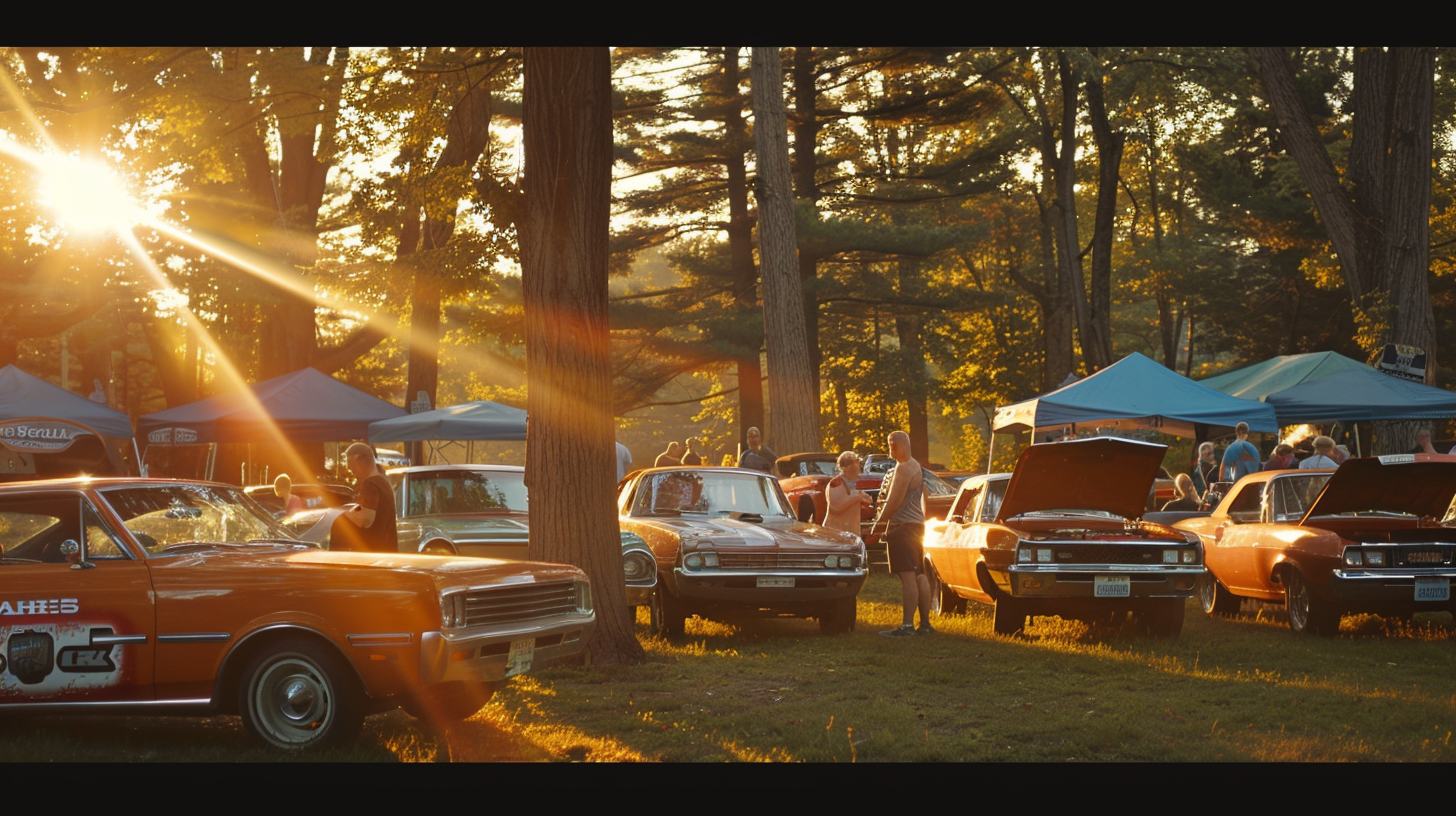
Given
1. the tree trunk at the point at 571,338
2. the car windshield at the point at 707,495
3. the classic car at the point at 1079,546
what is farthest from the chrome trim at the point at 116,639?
the classic car at the point at 1079,546

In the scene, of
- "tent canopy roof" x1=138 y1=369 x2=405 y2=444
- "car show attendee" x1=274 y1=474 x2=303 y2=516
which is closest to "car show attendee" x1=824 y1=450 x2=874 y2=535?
"car show attendee" x1=274 y1=474 x2=303 y2=516

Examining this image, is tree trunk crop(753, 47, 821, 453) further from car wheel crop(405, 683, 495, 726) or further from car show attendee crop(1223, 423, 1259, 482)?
car wheel crop(405, 683, 495, 726)

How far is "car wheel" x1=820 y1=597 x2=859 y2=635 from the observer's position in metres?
12.9

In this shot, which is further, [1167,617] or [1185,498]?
[1185,498]

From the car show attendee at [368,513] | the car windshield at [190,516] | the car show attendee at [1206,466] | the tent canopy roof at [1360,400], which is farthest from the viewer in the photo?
the car show attendee at [1206,466]

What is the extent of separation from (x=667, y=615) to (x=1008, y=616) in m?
3.09

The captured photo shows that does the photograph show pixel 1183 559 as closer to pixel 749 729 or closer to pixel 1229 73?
pixel 749 729

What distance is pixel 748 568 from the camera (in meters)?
12.2

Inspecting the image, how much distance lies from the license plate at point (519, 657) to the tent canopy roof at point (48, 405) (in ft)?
52.2

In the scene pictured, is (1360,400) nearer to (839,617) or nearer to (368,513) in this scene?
(839,617)

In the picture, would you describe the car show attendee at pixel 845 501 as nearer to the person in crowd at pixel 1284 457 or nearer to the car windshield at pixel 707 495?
the car windshield at pixel 707 495

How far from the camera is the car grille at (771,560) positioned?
1220 centimetres

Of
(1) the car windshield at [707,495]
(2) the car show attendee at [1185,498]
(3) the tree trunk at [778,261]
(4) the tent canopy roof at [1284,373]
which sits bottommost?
(2) the car show attendee at [1185,498]

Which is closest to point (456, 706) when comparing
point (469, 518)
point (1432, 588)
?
point (469, 518)
